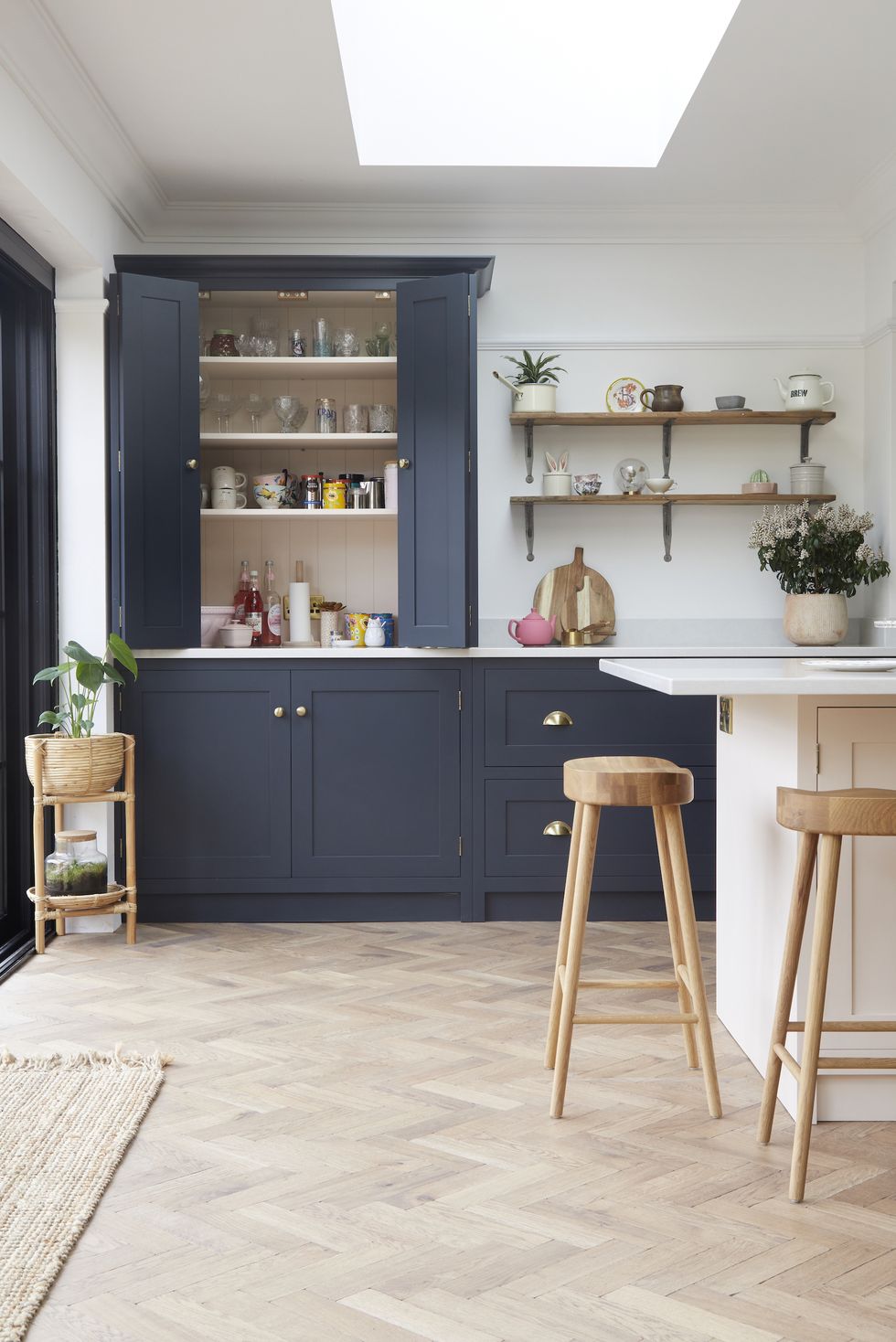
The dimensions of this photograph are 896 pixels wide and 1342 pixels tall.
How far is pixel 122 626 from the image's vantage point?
3.99m

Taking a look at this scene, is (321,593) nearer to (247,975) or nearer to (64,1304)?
(247,975)

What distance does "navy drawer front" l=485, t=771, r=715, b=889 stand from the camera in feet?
13.4

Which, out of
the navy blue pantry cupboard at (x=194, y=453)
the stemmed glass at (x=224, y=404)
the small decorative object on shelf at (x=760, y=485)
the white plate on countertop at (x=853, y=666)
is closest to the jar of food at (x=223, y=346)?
the stemmed glass at (x=224, y=404)

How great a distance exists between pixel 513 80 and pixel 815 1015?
11.0 feet

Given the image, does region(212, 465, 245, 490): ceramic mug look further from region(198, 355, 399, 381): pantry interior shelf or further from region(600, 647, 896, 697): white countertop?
region(600, 647, 896, 697): white countertop

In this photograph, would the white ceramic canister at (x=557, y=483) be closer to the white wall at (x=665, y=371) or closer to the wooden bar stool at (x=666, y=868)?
the white wall at (x=665, y=371)

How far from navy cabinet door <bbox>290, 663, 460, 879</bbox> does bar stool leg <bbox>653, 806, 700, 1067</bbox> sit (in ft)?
5.00

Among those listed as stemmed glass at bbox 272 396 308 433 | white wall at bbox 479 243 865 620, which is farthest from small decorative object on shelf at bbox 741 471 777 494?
stemmed glass at bbox 272 396 308 433

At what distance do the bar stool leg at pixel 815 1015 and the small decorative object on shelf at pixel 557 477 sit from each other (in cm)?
258

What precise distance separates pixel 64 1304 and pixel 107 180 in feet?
11.3

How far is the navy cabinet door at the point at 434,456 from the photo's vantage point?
4012 mm

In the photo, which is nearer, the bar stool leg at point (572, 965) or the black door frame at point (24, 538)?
the bar stool leg at point (572, 965)

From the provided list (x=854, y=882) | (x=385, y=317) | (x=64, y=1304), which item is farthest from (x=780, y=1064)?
(x=385, y=317)

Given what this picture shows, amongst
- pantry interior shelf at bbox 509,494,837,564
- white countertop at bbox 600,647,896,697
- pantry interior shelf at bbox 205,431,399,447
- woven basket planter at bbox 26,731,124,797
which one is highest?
pantry interior shelf at bbox 205,431,399,447
